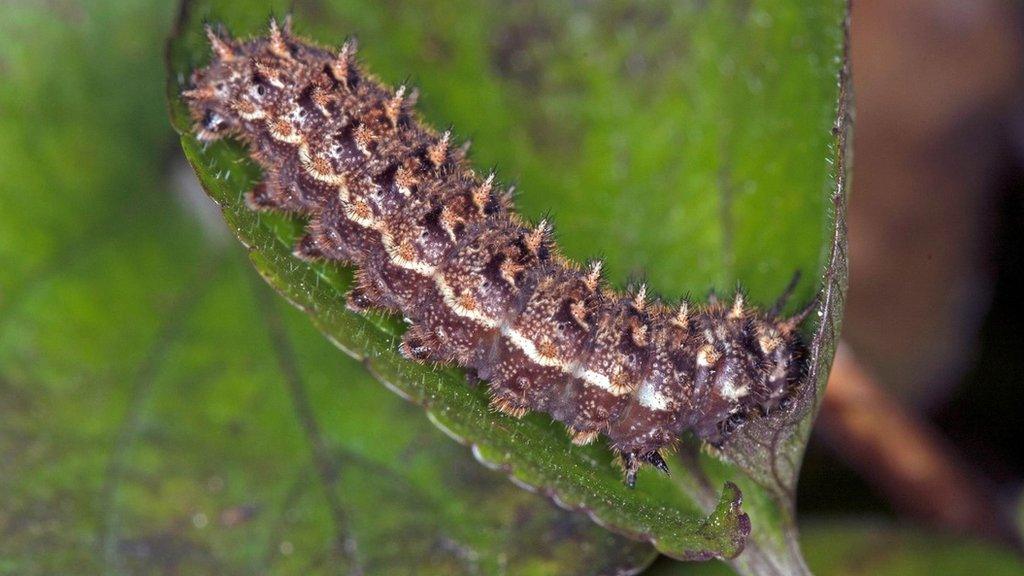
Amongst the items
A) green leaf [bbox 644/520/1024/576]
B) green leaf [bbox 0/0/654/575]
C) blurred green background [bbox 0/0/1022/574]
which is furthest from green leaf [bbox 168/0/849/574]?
green leaf [bbox 644/520/1024/576]

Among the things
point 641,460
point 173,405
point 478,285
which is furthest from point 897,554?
point 173,405

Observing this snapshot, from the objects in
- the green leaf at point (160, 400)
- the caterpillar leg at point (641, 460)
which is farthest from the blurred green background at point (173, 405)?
the caterpillar leg at point (641, 460)

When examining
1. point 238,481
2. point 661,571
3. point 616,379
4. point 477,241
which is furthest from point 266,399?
point 661,571

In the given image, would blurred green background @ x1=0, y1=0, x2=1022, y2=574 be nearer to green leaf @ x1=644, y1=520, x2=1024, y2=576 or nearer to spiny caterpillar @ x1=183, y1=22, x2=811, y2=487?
green leaf @ x1=644, y1=520, x2=1024, y2=576

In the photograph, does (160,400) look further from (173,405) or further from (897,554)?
(897,554)

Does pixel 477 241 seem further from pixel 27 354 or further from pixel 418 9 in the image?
pixel 27 354
